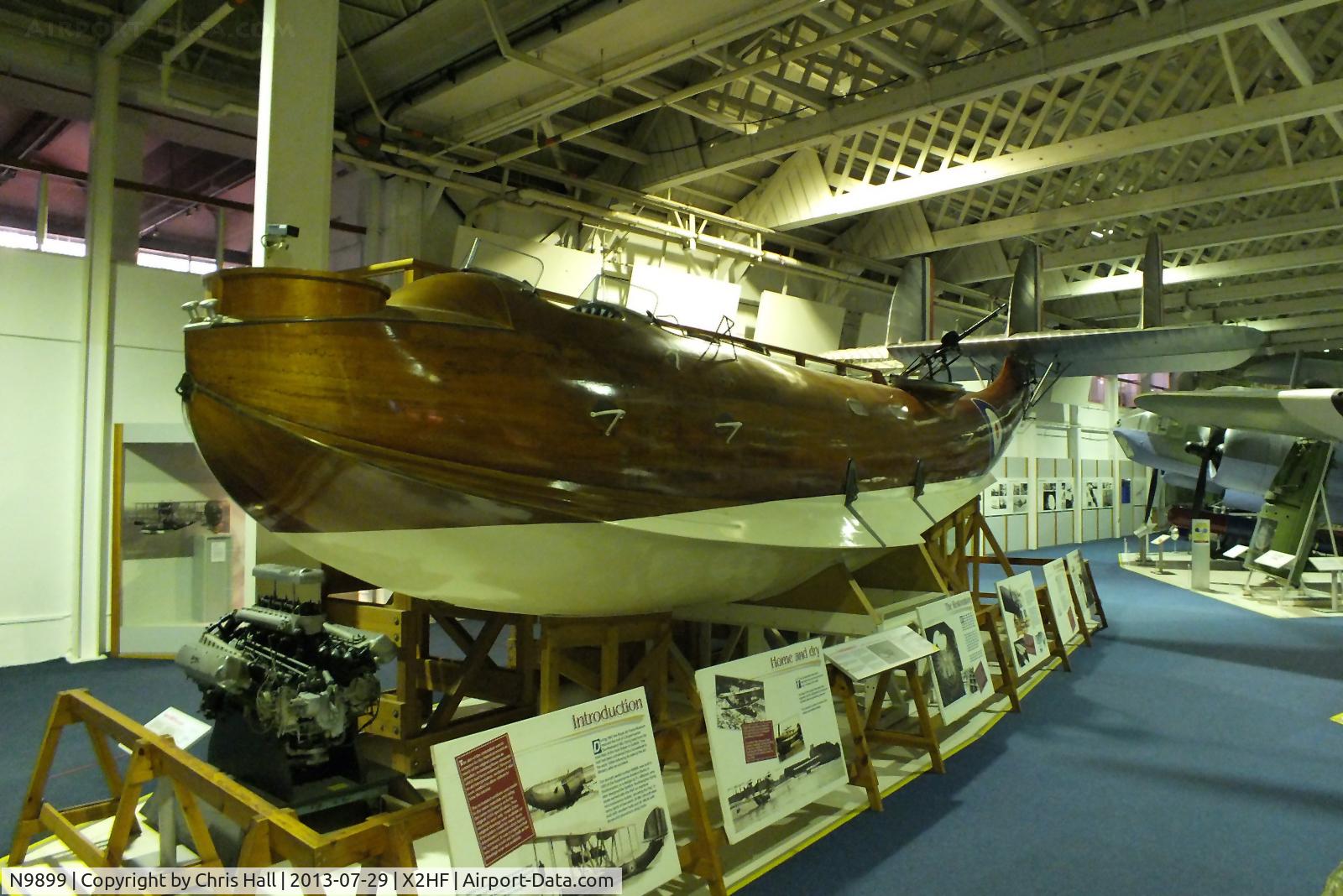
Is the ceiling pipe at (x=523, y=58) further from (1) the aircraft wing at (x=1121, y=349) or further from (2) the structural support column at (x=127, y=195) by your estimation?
(1) the aircraft wing at (x=1121, y=349)

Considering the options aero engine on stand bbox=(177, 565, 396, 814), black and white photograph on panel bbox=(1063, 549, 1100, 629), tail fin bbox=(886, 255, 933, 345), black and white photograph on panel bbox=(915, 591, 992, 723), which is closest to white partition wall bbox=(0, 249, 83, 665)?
aero engine on stand bbox=(177, 565, 396, 814)

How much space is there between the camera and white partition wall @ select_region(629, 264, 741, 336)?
1020cm

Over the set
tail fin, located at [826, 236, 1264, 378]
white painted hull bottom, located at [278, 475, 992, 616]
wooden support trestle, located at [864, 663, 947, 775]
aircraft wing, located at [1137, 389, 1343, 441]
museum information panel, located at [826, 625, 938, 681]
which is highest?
tail fin, located at [826, 236, 1264, 378]

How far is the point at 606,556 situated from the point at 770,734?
985 mm

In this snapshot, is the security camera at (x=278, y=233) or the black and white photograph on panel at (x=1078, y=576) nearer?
the security camera at (x=278, y=233)

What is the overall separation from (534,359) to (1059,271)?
14290 millimetres

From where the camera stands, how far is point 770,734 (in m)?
3.23

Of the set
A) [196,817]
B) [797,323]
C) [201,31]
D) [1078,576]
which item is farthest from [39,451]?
[797,323]

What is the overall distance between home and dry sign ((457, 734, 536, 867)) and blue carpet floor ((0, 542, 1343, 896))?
1.18 meters

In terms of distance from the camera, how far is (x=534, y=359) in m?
2.91

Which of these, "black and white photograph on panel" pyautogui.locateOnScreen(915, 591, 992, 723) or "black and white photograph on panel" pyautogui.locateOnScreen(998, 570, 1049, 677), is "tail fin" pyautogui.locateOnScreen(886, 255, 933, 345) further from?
"black and white photograph on panel" pyautogui.locateOnScreen(915, 591, 992, 723)

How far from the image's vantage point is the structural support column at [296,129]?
14.2 feet

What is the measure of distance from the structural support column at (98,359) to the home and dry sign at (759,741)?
20.1ft

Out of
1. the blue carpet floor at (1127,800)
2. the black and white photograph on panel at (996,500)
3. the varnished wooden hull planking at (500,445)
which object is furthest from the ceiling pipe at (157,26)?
the black and white photograph on panel at (996,500)
